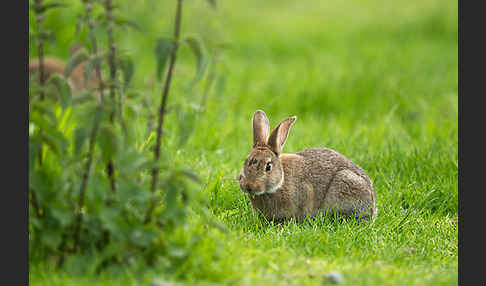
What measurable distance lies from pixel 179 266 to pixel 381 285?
47.6 inches

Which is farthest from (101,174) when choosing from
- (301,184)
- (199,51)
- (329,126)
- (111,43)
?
(329,126)

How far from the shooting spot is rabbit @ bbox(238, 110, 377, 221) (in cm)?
520

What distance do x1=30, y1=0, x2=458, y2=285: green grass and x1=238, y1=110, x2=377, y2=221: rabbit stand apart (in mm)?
192

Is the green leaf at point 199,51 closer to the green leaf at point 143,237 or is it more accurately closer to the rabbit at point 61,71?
the green leaf at point 143,237

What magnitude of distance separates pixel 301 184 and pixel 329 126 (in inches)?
101

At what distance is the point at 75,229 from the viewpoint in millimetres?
3855

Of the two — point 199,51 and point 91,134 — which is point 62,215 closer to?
point 91,134

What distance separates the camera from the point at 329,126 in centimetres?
784

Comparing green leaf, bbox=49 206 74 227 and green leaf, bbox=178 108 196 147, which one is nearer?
green leaf, bbox=178 108 196 147

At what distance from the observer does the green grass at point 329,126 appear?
406 cm

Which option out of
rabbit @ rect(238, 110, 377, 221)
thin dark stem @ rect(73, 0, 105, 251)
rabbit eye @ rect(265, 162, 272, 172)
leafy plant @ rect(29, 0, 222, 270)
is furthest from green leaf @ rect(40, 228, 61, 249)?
rabbit eye @ rect(265, 162, 272, 172)

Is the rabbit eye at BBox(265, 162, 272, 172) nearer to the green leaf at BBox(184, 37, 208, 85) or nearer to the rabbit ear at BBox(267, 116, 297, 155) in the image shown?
the rabbit ear at BBox(267, 116, 297, 155)

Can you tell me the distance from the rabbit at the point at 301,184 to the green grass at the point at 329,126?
19 centimetres

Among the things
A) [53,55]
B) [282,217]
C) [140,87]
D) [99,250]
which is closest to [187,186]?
[99,250]
